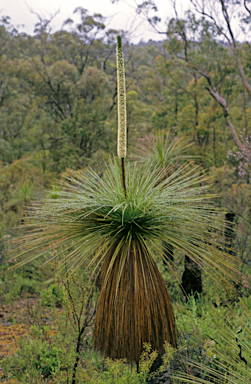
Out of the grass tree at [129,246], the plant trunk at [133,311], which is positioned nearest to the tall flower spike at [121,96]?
the grass tree at [129,246]

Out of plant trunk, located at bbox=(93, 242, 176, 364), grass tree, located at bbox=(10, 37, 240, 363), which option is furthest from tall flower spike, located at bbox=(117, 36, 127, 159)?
plant trunk, located at bbox=(93, 242, 176, 364)

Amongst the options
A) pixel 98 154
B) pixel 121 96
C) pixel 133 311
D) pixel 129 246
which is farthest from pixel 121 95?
pixel 98 154

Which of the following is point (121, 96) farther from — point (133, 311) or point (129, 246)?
point (133, 311)

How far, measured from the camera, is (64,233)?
218 centimetres

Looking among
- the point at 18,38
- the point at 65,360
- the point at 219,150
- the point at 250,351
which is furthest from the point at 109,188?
the point at 18,38

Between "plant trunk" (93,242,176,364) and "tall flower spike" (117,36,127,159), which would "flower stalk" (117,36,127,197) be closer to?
"tall flower spike" (117,36,127,159)

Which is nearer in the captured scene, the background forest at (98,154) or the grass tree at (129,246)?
the grass tree at (129,246)

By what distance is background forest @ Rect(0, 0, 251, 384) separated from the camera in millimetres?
3055

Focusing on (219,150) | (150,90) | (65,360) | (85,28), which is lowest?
(65,360)

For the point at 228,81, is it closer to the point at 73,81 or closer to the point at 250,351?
the point at 73,81

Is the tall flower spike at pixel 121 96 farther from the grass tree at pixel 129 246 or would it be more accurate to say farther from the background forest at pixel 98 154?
the background forest at pixel 98 154

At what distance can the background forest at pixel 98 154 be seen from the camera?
3055 mm

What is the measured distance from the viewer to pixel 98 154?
11.8m

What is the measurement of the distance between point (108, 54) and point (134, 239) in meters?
19.7
